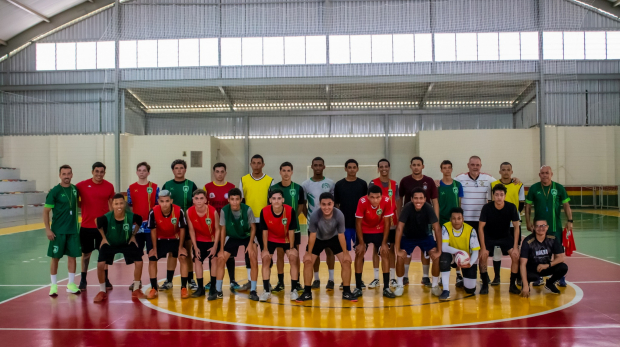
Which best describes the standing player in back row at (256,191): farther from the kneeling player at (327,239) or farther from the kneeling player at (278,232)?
the kneeling player at (327,239)

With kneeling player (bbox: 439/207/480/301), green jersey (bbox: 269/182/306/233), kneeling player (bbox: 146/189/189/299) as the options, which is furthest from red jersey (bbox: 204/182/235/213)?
kneeling player (bbox: 439/207/480/301)

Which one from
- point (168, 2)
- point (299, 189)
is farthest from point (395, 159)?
point (299, 189)

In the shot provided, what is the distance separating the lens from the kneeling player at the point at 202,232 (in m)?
6.46

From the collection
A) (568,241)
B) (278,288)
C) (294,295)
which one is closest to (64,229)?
(278,288)

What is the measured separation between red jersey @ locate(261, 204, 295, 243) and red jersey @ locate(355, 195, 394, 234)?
3.05 feet

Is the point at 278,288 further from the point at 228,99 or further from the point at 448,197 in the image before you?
the point at 228,99

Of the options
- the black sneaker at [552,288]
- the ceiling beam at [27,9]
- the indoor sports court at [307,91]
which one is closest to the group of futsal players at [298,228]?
the black sneaker at [552,288]

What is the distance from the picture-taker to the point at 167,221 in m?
6.57

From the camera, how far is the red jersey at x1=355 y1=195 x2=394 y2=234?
659 cm

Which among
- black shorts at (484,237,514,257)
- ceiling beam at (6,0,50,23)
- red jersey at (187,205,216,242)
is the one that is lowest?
black shorts at (484,237,514,257)

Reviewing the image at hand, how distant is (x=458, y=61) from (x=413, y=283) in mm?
17463

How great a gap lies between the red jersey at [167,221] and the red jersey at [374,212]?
95.4 inches

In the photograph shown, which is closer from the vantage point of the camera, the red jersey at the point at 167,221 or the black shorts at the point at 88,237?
the red jersey at the point at 167,221

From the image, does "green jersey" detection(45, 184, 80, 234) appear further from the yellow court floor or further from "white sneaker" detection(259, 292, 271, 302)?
"white sneaker" detection(259, 292, 271, 302)
